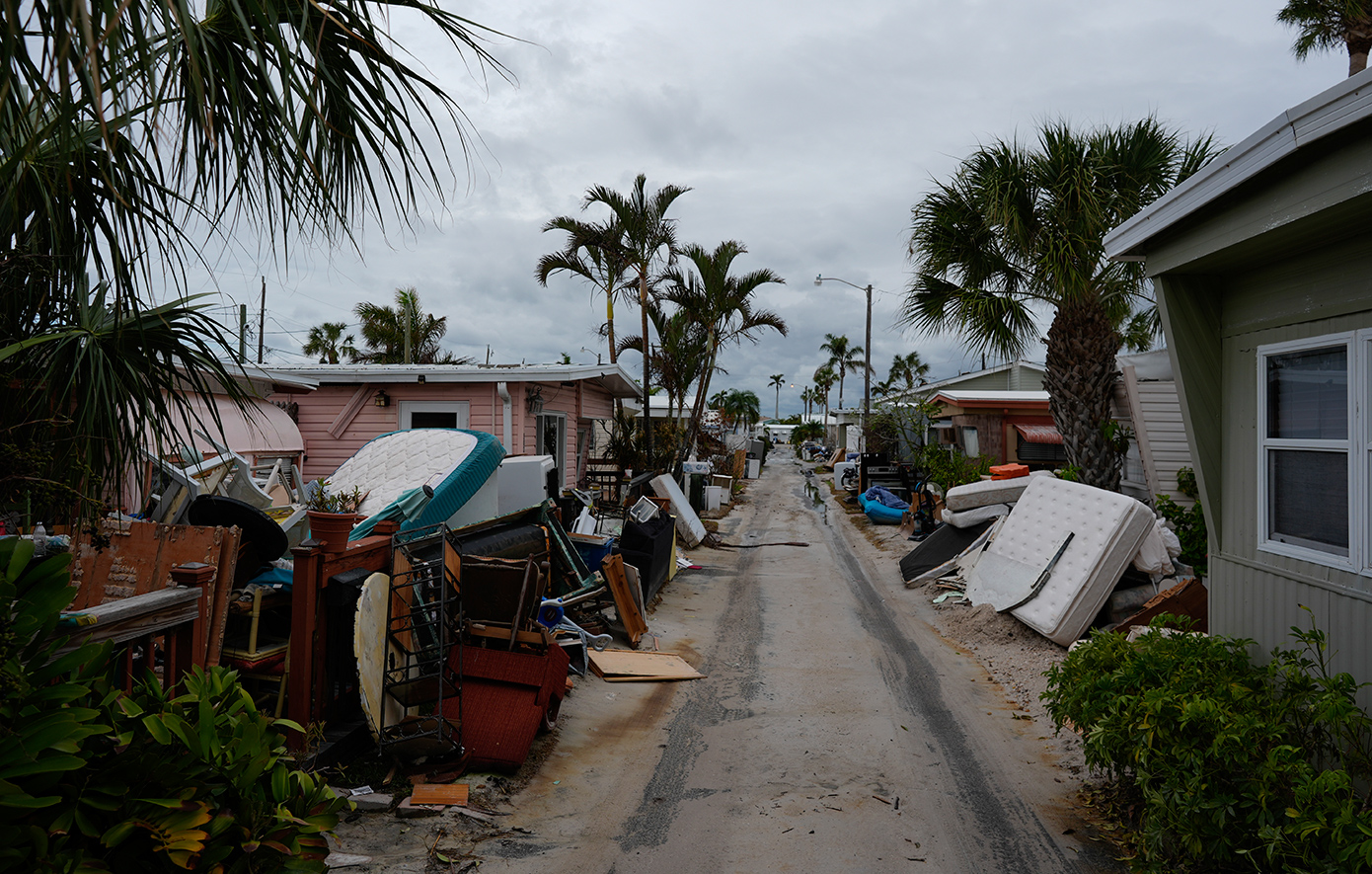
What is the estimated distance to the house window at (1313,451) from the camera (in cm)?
368

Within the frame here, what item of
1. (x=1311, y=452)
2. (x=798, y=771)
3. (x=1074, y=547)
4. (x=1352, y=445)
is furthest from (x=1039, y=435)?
(x=798, y=771)

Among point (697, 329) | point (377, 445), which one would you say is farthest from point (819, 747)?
point (697, 329)

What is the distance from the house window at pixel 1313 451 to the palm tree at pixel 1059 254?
5203 mm

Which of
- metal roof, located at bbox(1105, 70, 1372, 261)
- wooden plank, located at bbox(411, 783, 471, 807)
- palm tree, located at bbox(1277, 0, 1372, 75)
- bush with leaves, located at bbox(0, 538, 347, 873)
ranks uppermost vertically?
palm tree, located at bbox(1277, 0, 1372, 75)

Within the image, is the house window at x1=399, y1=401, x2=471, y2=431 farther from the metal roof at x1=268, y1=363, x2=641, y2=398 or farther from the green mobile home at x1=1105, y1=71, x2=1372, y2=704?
the green mobile home at x1=1105, y1=71, x2=1372, y2=704

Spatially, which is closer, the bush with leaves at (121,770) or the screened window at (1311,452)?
the bush with leaves at (121,770)

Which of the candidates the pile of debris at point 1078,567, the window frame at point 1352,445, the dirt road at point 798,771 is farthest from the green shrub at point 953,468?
the window frame at point 1352,445

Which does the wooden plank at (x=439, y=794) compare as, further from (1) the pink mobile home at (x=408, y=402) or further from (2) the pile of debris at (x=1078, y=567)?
(1) the pink mobile home at (x=408, y=402)

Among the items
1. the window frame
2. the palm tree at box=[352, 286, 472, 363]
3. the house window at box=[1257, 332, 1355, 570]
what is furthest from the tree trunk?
the palm tree at box=[352, 286, 472, 363]

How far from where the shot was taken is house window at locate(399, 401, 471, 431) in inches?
488

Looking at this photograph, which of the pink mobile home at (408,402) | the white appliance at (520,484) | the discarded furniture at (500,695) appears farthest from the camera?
the pink mobile home at (408,402)

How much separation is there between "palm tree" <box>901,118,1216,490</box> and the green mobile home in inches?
179

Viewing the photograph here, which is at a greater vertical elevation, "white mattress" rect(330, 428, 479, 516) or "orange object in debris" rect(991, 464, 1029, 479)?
"white mattress" rect(330, 428, 479, 516)

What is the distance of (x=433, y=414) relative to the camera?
12.6 metres
